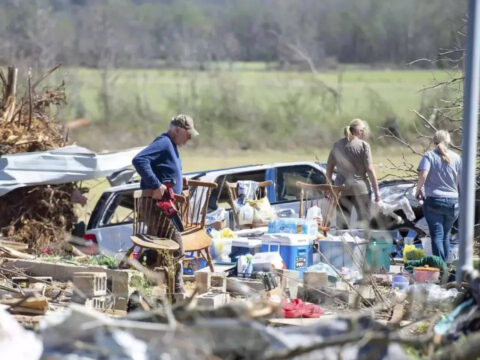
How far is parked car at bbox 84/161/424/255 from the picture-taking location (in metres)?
12.9

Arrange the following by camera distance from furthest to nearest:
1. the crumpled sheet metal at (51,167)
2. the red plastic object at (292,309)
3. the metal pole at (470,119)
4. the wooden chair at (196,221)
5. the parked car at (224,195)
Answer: the crumpled sheet metal at (51,167)
the parked car at (224,195)
the wooden chair at (196,221)
the red plastic object at (292,309)
the metal pole at (470,119)

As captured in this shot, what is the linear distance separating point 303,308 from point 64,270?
333 centimetres

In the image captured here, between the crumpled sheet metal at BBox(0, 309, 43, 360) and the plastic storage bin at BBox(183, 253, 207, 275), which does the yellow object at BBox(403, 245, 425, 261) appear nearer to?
the plastic storage bin at BBox(183, 253, 207, 275)

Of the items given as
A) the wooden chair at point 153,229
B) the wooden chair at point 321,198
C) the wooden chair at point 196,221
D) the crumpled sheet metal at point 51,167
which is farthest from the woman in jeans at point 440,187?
the crumpled sheet metal at point 51,167

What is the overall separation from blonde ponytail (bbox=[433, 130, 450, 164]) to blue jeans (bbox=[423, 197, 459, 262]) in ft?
1.44

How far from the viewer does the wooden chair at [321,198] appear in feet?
38.1

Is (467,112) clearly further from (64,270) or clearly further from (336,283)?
(64,270)

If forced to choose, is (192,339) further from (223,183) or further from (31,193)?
(31,193)

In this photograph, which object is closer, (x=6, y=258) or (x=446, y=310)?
(x=446, y=310)

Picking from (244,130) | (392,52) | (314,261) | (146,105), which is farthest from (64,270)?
(392,52)

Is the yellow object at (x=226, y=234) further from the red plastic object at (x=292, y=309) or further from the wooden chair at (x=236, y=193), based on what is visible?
the red plastic object at (x=292, y=309)

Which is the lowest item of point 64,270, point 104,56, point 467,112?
point 64,270

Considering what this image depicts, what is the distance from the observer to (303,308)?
7.61 metres

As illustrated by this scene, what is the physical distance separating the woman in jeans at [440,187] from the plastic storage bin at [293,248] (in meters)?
1.39
